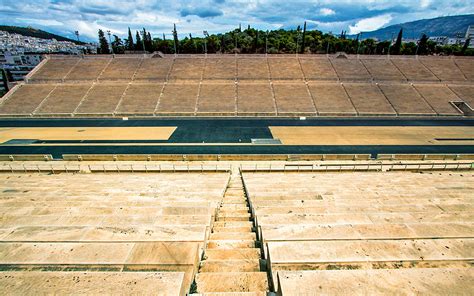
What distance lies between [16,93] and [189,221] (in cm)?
5204

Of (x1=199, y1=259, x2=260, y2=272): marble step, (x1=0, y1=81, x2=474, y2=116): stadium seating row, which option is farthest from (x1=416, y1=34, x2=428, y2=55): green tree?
(x1=199, y1=259, x2=260, y2=272): marble step

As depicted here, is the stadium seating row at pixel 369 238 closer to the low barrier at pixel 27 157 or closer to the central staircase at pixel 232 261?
the central staircase at pixel 232 261

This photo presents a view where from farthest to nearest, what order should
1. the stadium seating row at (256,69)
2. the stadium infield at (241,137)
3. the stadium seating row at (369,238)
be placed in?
1. the stadium seating row at (256,69)
2. the stadium infield at (241,137)
3. the stadium seating row at (369,238)

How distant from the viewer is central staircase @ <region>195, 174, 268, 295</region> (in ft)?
13.3

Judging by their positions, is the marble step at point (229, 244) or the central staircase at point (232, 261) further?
the marble step at point (229, 244)

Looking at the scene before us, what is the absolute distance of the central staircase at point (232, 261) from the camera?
13.3ft

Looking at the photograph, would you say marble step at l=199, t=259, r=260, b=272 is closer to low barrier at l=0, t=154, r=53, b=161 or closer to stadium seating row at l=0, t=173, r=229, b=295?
stadium seating row at l=0, t=173, r=229, b=295

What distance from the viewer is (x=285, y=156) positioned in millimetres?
22359

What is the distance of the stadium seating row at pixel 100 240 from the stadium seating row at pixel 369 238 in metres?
1.69

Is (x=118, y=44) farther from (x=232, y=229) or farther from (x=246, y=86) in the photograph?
(x=232, y=229)

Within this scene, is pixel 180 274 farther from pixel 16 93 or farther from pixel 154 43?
pixel 154 43

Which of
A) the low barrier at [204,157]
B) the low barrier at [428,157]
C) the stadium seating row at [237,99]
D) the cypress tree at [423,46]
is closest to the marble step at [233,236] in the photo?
the low barrier at [204,157]

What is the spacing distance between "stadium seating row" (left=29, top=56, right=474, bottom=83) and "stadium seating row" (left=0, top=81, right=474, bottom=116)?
2.36 meters

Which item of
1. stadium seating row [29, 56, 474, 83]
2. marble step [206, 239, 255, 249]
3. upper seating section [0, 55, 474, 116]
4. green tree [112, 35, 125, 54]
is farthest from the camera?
green tree [112, 35, 125, 54]
